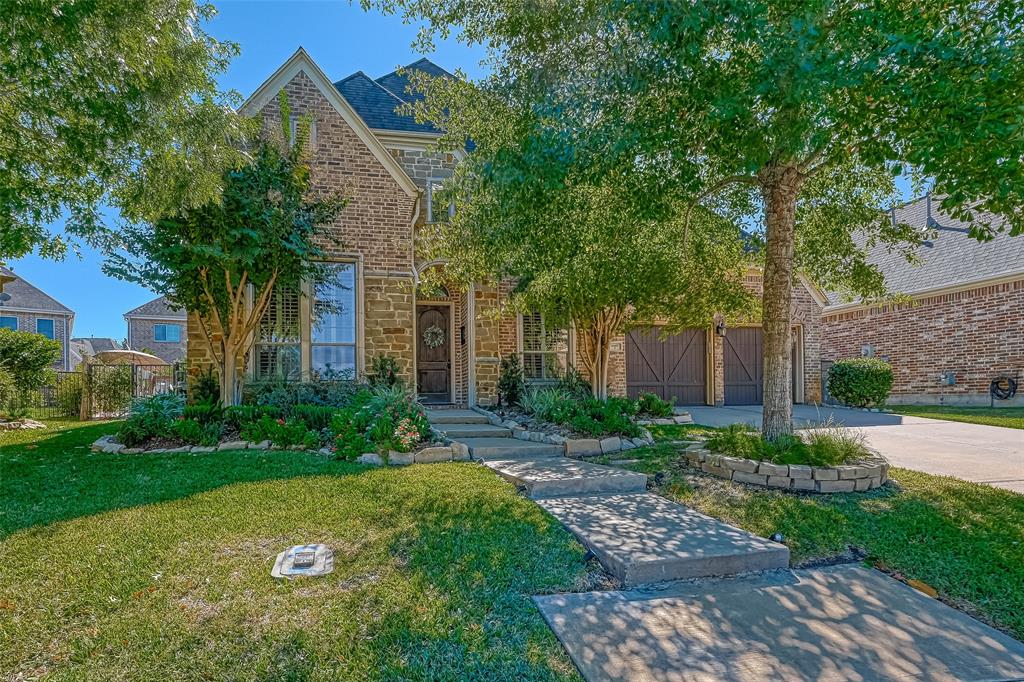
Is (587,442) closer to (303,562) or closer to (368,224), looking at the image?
(303,562)

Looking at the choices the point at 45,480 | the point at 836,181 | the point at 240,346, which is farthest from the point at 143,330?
the point at 836,181

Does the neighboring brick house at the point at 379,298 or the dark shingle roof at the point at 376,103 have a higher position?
the dark shingle roof at the point at 376,103

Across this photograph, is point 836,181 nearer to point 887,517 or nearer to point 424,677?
point 887,517

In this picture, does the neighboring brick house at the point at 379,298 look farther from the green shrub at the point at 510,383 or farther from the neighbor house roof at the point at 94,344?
the neighbor house roof at the point at 94,344

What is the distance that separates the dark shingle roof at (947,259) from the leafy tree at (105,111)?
573 inches

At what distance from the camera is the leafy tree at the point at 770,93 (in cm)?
346

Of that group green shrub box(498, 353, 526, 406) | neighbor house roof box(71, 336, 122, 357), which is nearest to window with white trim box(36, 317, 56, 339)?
neighbor house roof box(71, 336, 122, 357)

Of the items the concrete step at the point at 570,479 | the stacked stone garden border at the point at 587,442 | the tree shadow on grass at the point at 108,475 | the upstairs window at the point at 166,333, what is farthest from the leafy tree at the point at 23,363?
the upstairs window at the point at 166,333

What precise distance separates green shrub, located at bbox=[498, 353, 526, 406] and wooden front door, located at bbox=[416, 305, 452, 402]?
4.64ft

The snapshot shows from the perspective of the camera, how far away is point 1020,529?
406 centimetres

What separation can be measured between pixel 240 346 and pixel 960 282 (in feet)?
57.6

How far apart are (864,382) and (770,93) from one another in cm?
1228

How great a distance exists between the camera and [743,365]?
14.6 metres

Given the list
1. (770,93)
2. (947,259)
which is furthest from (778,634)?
(947,259)
